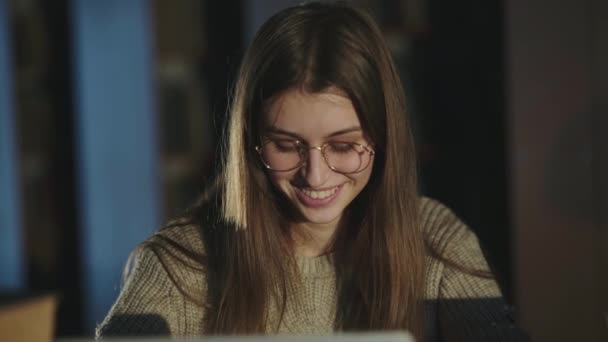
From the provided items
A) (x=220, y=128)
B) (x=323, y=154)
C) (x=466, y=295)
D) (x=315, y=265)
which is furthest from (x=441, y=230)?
(x=220, y=128)

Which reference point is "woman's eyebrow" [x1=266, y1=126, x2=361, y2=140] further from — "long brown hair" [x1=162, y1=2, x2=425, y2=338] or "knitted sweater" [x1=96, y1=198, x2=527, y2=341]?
"knitted sweater" [x1=96, y1=198, x2=527, y2=341]

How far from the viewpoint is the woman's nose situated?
3.99ft

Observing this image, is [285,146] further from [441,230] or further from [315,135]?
[441,230]

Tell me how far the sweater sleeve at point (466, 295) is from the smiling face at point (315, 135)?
0.88ft

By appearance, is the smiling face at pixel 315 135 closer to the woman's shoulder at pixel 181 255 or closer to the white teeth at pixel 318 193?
the white teeth at pixel 318 193

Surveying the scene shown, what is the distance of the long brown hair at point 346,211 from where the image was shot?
→ 49.1 inches

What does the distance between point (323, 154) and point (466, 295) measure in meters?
0.39

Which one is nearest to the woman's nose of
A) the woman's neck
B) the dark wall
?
the woman's neck

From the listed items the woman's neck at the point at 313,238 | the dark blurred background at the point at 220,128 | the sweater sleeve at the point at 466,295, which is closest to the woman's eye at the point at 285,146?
the woman's neck at the point at 313,238

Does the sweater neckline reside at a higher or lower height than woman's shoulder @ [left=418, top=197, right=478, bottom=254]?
lower

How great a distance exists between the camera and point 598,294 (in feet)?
8.03

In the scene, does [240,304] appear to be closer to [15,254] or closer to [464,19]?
[464,19]

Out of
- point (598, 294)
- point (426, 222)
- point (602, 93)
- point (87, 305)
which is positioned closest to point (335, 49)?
point (426, 222)

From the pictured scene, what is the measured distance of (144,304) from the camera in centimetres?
125
